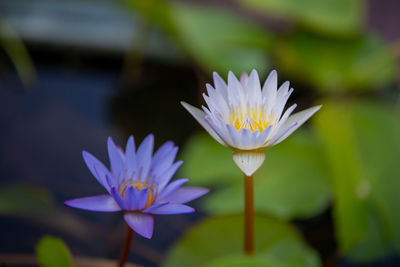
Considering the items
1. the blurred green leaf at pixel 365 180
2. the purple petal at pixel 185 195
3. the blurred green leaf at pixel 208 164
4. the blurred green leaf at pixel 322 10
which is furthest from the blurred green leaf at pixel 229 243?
the blurred green leaf at pixel 322 10

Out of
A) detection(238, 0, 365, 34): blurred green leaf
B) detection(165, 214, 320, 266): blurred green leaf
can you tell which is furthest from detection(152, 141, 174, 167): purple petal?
detection(238, 0, 365, 34): blurred green leaf

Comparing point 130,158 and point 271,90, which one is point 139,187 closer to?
point 130,158

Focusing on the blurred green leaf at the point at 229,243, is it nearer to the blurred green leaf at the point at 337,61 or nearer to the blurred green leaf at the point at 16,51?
the blurred green leaf at the point at 337,61

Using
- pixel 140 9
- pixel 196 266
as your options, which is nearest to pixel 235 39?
pixel 140 9

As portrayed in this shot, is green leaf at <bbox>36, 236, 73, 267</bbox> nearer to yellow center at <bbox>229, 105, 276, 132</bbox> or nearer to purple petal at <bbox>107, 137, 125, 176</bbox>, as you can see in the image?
purple petal at <bbox>107, 137, 125, 176</bbox>

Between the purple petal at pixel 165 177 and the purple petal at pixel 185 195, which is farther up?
the purple petal at pixel 165 177

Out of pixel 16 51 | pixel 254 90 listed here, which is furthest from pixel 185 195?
pixel 16 51

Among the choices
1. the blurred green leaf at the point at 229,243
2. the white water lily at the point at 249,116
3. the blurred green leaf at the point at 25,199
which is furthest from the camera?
the blurred green leaf at the point at 25,199
